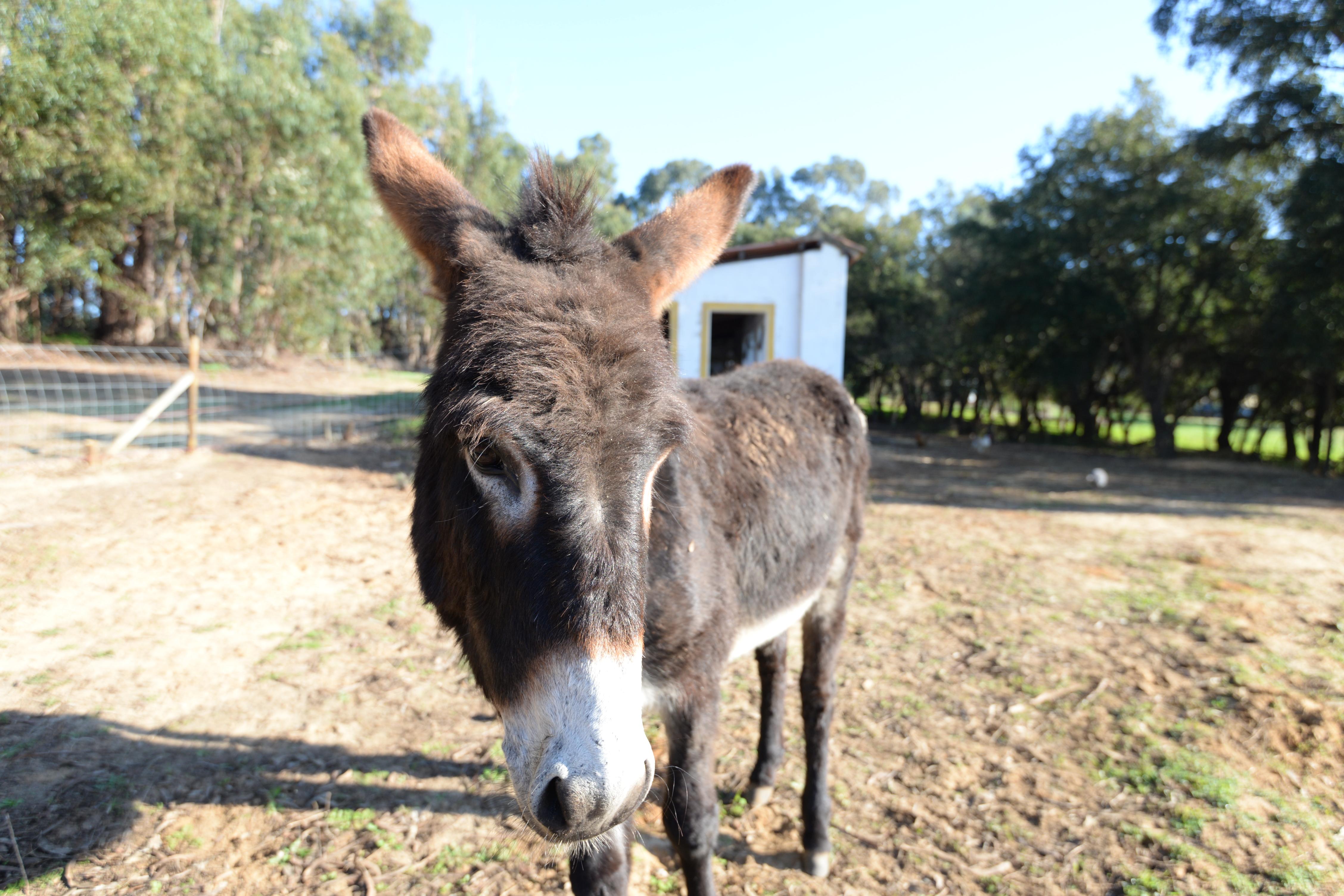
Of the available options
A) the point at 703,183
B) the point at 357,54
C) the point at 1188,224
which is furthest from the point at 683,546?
the point at 357,54

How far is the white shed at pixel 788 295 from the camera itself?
615 inches

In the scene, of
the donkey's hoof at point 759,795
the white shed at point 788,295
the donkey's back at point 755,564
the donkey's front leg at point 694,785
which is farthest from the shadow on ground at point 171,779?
the white shed at point 788,295

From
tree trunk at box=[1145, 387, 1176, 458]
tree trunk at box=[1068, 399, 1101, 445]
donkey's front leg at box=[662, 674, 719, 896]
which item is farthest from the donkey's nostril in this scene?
tree trunk at box=[1068, 399, 1101, 445]

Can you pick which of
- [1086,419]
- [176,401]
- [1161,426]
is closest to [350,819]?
[176,401]

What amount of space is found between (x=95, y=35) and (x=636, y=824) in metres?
23.7

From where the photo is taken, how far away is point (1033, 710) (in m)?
4.64

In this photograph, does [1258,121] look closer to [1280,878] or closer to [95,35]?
[1280,878]

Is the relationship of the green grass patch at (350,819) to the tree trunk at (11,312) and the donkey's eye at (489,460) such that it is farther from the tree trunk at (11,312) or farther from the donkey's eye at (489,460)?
the tree trunk at (11,312)

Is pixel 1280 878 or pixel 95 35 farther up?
pixel 95 35

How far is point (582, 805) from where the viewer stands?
1.38 m

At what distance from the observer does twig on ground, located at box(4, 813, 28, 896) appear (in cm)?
271

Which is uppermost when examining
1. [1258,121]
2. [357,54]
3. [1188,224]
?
[357,54]

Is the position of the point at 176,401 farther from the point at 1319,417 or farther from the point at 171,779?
the point at 1319,417

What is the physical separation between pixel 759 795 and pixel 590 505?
3.07 metres
